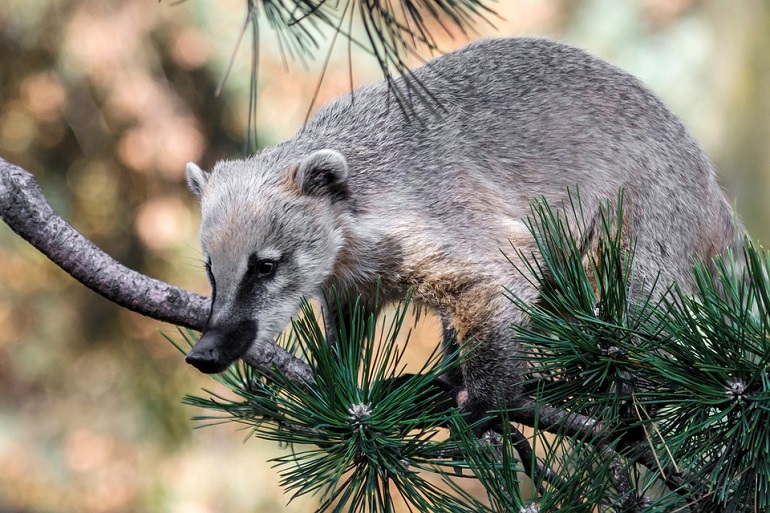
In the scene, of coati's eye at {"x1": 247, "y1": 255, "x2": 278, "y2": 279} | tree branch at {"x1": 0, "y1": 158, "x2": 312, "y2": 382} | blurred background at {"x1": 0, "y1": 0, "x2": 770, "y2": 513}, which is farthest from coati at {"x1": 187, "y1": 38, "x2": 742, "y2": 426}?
blurred background at {"x1": 0, "y1": 0, "x2": 770, "y2": 513}

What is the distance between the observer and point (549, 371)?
1.89 metres

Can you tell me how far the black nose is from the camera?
2439 mm

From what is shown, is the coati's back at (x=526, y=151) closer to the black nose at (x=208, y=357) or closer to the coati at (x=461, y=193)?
the coati at (x=461, y=193)

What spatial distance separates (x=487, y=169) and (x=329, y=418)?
1521 millimetres

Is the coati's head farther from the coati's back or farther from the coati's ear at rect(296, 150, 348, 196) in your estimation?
the coati's back

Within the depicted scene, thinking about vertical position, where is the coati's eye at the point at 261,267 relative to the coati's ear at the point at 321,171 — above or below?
below

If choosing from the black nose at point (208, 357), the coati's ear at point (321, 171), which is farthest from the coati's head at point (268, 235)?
the black nose at point (208, 357)

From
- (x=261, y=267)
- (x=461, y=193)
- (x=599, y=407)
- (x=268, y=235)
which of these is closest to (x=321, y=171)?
(x=268, y=235)

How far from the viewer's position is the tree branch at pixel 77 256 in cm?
224

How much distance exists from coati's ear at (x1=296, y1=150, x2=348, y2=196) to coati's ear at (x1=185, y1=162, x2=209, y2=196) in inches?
18.4

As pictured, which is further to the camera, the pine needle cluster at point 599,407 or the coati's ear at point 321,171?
the coati's ear at point 321,171

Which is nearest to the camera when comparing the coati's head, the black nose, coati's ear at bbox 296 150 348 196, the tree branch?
the tree branch

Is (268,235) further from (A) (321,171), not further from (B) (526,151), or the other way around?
(B) (526,151)

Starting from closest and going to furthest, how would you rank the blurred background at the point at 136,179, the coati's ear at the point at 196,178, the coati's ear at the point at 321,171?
the coati's ear at the point at 321,171 < the coati's ear at the point at 196,178 < the blurred background at the point at 136,179
